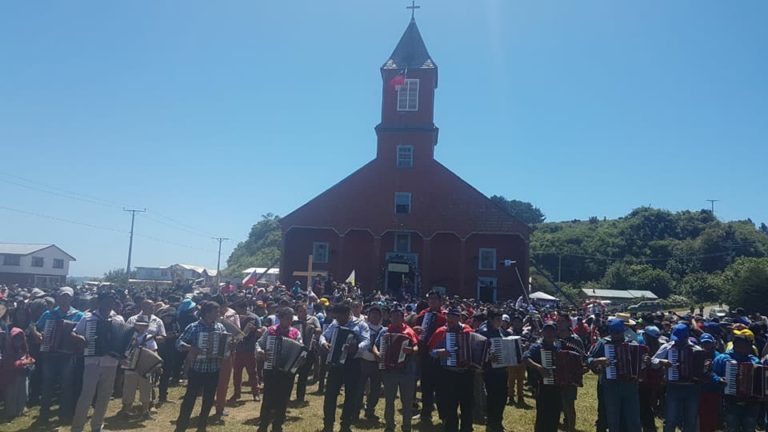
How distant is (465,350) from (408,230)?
28.1 meters

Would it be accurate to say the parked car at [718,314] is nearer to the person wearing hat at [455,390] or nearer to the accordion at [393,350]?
the person wearing hat at [455,390]

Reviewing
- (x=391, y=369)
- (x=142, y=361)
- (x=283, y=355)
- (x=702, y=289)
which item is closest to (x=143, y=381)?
(x=142, y=361)

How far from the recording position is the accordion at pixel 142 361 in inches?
336

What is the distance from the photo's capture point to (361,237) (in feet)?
121

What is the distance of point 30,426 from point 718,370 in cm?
1159

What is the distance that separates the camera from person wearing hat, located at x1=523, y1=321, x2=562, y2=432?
8.02 m

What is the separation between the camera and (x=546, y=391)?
8070mm

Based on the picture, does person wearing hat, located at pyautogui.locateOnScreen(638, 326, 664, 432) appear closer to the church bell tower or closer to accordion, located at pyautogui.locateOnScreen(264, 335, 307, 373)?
accordion, located at pyautogui.locateOnScreen(264, 335, 307, 373)

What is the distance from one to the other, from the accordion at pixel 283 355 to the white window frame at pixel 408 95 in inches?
1249

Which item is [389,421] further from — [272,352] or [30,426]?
[30,426]

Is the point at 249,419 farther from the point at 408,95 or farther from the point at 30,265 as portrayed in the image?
the point at 30,265

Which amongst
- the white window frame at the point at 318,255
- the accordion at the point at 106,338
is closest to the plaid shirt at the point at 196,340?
the accordion at the point at 106,338

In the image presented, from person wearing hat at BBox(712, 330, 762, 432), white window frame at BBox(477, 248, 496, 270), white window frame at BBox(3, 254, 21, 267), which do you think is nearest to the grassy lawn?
person wearing hat at BBox(712, 330, 762, 432)

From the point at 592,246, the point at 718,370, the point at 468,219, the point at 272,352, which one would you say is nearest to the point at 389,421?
the point at 272,352
